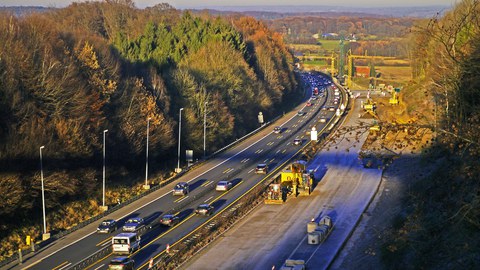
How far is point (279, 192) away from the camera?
119ft

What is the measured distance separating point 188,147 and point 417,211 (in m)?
25.7

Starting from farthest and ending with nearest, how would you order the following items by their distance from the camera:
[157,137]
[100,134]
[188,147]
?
1. [188,147]
2. [157,137]
3. [100,134]

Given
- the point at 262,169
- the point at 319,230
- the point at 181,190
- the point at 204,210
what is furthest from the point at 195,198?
the point at 319,230

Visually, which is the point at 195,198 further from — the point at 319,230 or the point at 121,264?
the point at 121,264

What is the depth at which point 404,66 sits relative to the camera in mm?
128500

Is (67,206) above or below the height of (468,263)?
below

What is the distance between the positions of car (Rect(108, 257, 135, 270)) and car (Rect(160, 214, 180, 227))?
6433 mm

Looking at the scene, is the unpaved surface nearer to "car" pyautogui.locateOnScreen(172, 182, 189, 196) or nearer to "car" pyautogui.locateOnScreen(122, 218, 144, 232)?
"car" pyautogui.locateOnScreen(122, 218, 144, 232)

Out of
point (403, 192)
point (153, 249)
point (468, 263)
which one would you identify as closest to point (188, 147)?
point (403, 192)

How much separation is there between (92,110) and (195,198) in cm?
802

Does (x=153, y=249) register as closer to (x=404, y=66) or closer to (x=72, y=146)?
(x=72, y=146)

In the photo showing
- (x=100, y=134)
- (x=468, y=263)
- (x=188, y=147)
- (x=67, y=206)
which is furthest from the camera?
(x=188, y=147)

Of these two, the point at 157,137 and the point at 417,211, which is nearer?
the point at 417,211

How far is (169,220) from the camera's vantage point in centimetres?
3111
